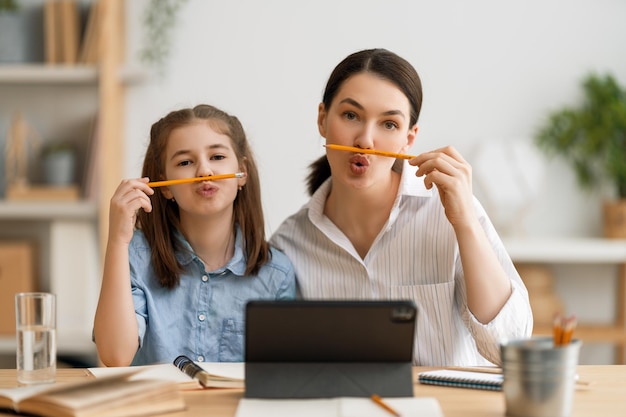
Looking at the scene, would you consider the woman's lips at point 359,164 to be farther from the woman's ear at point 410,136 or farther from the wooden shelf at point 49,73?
the wooden shelf at point 49,73

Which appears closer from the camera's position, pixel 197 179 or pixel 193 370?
pixel 193 370

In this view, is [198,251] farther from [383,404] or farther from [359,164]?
[383,404]

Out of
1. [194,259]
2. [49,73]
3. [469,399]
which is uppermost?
[49,73]

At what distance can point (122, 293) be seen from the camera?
5.90 ft

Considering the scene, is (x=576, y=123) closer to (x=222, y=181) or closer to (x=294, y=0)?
(x=294, y=0)

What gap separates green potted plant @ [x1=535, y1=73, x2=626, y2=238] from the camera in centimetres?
363

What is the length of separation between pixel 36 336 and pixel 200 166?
0.60 m

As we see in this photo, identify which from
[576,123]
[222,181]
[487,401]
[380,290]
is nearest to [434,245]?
[380,290]

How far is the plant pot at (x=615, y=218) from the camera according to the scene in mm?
3605

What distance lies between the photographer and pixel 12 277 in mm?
3436

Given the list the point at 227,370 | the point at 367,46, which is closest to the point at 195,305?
the point at 227,370

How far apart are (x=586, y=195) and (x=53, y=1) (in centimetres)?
232

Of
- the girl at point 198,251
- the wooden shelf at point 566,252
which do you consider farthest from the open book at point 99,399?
the wooden shelf at point 566,252

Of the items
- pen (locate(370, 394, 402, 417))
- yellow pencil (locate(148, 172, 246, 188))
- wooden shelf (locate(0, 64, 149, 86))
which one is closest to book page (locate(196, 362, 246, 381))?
pen (locate(370, 394, 402, 417))
